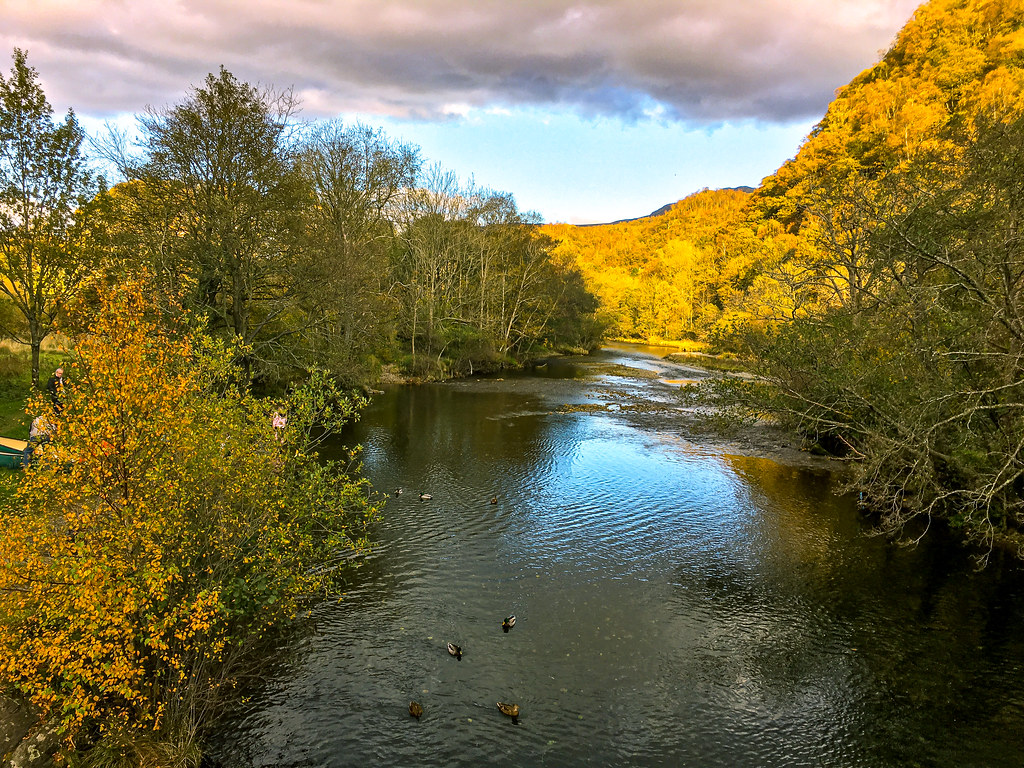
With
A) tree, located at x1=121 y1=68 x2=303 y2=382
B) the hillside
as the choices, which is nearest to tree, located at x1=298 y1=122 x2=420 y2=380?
tree, located at x1=121 y1=68 x2=303 y2=382

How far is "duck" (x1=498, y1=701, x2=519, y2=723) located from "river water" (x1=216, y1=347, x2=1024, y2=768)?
0.12 meters

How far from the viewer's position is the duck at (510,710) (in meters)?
7.61

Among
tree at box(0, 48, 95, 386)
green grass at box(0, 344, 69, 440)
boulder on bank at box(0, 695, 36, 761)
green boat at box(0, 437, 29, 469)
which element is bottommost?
boulder on bank at box(0, 695, 36, 761)

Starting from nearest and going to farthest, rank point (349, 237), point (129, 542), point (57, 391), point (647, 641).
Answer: point (129, 542) → point (57, 391) → point (647, 641) → point (349, 237)

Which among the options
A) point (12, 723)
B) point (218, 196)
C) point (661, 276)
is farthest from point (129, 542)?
point (661, 276)

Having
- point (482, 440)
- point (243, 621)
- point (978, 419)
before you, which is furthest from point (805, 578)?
point (482, 440)

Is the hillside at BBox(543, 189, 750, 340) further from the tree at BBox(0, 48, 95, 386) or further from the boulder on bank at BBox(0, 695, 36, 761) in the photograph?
the boulder on bank at BBox(0, 695, 36, 761)

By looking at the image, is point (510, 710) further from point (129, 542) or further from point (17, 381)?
point (17, 381)

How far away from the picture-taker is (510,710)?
7.66 m

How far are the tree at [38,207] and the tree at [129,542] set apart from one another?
14.8 metres

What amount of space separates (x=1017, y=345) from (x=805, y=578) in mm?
6089

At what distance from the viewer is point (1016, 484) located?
13039mm

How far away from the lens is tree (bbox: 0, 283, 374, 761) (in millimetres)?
5262

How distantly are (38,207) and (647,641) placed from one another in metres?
22.4
